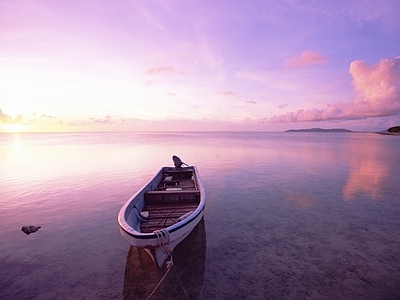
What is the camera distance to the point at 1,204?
15.8 m

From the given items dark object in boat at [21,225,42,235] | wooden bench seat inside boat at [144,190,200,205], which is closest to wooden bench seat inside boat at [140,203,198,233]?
wooden bench seat inside boat at [144,190,200,205]

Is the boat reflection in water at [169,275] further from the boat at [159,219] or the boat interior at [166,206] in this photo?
the boat interior at [166,206]

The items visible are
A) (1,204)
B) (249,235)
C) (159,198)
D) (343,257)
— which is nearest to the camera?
(343,257)

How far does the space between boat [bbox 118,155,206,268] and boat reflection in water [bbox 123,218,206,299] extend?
634mm

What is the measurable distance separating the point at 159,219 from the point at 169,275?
2491 mm

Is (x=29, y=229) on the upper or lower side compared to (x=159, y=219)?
lower

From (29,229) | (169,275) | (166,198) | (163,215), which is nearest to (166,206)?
(166,198)

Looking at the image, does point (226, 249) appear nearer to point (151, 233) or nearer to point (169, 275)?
point (169, 275)

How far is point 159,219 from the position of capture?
32.1ft

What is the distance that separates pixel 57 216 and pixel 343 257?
15.6 metres

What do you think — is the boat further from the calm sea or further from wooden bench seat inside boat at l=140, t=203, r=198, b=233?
the calm sea

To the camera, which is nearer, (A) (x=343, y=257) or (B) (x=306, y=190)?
(A) (x=343, y=257)

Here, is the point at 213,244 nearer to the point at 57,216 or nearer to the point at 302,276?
the point at 302,276

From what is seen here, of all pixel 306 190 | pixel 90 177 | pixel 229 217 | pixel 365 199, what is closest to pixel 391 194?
pixel 365 199
